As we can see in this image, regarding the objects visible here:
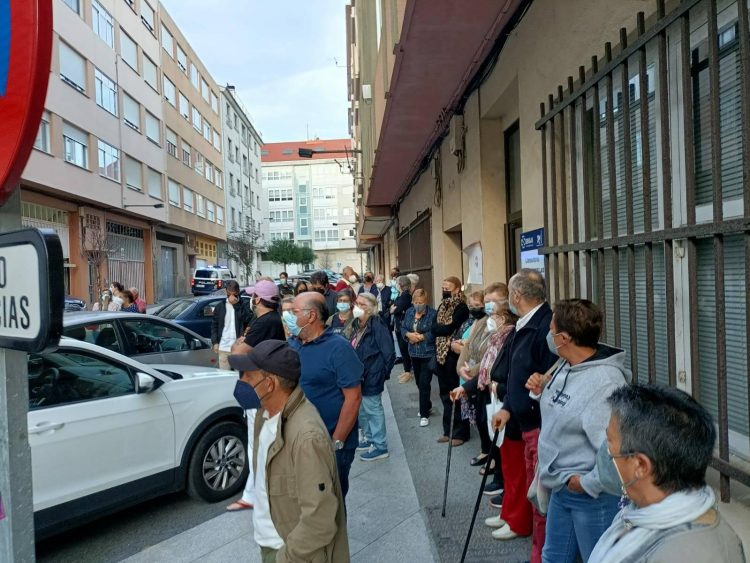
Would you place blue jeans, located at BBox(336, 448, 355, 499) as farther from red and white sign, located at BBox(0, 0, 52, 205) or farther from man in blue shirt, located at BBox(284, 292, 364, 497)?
red and white sign, located at BBox(0, 0, 52, 205)

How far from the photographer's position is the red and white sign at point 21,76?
55.9 inches

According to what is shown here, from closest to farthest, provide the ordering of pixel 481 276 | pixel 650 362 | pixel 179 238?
1. pixel 650 362
2. pixel 481 276
3. pixel 179 238

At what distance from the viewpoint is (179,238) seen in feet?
128

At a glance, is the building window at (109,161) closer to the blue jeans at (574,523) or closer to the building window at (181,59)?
the building window at (181,59)

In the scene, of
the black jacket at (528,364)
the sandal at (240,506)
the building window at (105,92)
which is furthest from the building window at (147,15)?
the black jacket at (528,364)

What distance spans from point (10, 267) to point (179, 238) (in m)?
39.9

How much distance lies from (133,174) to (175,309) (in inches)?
791

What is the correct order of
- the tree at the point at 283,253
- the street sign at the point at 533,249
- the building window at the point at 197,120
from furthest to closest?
1. the tree at the point at 283,253
2. the building window at the point at 197,120
3. the street sign at the point at 533,249

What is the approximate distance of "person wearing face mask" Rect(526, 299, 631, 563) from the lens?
2.46 metres

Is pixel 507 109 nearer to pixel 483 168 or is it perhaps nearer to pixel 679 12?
pixel 483 168

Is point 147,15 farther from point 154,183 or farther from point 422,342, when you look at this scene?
point 422,342

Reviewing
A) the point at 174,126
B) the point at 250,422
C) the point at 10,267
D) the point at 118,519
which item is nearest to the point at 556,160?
the point at 250,422

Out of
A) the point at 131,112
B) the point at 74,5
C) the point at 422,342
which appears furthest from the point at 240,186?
the point at 422,342

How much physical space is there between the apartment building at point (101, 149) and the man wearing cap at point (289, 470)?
20.7m
